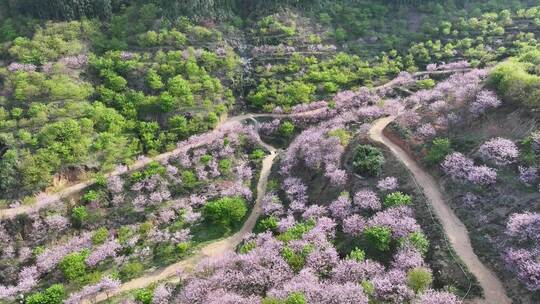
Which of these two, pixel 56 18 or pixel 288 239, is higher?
pixel 56 18

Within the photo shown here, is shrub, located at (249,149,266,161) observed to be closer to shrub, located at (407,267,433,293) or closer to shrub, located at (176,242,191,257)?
shrub, located at (176,242,191,257)

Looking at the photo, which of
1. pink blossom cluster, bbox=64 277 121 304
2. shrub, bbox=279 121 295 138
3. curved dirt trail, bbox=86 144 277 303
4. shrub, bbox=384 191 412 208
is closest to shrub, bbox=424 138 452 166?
shrub, bbox=384 191 412 208

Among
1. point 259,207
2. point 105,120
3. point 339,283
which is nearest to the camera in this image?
point 339,283

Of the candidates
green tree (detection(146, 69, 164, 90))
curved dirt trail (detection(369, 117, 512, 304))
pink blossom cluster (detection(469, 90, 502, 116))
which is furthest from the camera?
green tree (detection(146, 69, 164, 90))

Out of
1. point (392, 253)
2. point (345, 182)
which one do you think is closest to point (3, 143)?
point (345, 182)

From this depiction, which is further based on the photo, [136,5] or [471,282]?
[136,5]

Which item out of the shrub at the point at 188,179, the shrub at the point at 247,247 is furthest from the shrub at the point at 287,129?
the shrub at the point at 247,247

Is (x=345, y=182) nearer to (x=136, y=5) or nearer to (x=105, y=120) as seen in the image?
(x=105, y=120)
